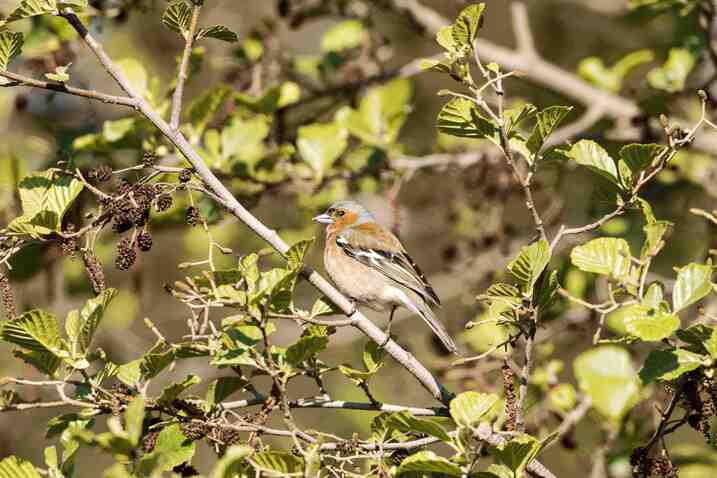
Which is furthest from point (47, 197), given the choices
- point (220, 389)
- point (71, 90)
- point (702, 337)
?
point (702, 337)

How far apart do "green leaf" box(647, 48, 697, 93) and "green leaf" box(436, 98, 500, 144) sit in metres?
2.56

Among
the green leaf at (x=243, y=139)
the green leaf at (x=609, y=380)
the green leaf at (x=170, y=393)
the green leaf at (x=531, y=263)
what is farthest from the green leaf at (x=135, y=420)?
the green leaf at (x=243, y=139)

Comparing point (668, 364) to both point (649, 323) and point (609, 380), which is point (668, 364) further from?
point (609, 380)

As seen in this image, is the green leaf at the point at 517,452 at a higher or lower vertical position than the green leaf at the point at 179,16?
lower

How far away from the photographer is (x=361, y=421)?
649 cm

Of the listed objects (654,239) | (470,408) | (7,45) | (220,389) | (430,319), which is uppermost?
(7,45)

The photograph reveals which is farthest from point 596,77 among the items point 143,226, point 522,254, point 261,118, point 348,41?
point 143,226

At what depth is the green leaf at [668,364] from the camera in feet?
9.21

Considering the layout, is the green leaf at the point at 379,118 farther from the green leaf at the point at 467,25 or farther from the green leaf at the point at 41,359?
the green leaf at the point at 41,359

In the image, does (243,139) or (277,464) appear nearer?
(277,464)

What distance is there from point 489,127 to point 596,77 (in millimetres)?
3201

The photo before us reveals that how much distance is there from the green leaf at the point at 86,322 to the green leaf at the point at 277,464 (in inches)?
31.5

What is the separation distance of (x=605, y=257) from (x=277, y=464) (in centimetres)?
135

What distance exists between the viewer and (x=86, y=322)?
3.01 m
